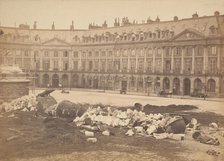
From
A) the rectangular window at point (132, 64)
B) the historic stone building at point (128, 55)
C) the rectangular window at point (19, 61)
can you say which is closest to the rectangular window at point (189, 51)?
the historic stone building at point (128, 55)

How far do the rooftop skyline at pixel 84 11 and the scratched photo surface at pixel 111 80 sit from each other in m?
0.01

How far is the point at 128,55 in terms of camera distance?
5879mm

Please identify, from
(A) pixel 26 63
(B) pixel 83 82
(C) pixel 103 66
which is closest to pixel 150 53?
(C) pixel 103 66

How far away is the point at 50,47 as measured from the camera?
20.3ft

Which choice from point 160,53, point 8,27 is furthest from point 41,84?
point 160,53

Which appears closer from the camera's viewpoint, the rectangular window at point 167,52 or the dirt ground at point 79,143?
the dirt ground at point 79,143

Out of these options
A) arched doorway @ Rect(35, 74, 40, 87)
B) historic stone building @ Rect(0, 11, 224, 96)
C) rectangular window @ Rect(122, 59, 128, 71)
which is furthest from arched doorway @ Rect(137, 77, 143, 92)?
arched doorway @ Rect(35, 74, 40, 87)

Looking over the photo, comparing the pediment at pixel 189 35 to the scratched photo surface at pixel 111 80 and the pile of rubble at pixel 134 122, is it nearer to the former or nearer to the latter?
the scratched photo surface at pixel 111 80

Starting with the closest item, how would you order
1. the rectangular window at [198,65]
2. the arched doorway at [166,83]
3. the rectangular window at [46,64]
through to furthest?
the rectangular window at [198,65]
the arched doorway at [166,83]
the rectangular window at [46,64]

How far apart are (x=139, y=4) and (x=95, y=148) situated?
2.03 meters

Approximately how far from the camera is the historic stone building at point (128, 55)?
5430mm

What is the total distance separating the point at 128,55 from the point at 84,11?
0.89m

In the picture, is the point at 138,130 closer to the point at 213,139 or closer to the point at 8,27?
the point at 213,139

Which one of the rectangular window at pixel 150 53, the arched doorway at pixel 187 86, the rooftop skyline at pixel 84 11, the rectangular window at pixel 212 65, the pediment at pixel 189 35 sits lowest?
the arched doorway at pixel 187 86
